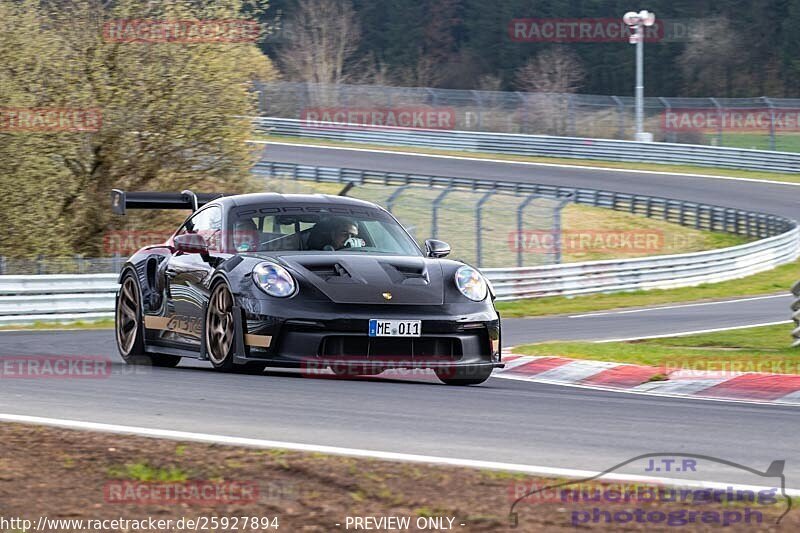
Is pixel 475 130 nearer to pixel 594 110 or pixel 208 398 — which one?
pixel 594 110

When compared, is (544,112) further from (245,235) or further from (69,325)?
(245,235)

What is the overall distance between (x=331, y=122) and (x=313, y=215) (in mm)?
47166

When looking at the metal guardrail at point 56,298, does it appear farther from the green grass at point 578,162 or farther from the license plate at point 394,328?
the green grass at point 578,162

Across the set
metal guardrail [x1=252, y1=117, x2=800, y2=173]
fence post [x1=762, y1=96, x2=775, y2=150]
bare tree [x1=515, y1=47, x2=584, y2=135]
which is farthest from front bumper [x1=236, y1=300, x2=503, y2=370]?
bare tree [x1=515, y1=47, x2=584, y2=135]

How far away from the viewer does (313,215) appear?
9906mm

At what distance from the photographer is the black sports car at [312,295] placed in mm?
8688

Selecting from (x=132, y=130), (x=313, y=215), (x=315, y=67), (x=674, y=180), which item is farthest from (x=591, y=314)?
(x=315, y=67)

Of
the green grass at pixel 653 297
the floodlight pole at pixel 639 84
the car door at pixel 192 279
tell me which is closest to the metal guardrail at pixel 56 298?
the green grass at pixel 653 297

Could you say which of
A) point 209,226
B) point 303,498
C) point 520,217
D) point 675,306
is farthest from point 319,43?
point 303,498

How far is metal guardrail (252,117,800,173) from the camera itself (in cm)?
4938

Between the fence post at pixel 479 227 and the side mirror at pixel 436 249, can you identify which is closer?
the side mirror at pixel 436 249

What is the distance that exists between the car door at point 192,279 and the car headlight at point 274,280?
30.2 inches

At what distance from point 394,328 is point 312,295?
60 centimetres

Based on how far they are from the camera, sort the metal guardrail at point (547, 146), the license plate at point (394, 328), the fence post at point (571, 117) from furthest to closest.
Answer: the fence post at point (571, 117), the metal guardrail at point (547, 146), the license plate at point (394, 328)
